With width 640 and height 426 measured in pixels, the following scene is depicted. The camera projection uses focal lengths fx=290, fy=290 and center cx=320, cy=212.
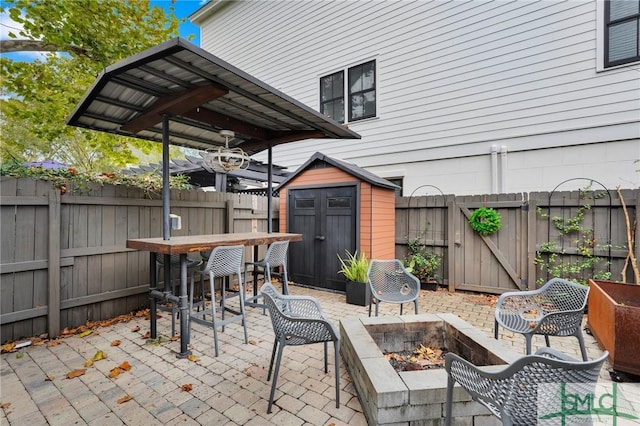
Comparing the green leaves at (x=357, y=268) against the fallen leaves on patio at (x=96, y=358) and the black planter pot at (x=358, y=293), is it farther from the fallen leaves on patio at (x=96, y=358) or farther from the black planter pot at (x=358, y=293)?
the fallen leaves on patio at (x=96, y=358)

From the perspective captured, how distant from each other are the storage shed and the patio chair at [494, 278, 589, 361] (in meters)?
2.43

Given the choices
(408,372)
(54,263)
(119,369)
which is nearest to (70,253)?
(54,263)

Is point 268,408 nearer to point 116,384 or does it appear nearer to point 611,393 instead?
point 116,384

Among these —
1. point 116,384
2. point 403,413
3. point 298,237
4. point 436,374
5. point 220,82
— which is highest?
point 220,82

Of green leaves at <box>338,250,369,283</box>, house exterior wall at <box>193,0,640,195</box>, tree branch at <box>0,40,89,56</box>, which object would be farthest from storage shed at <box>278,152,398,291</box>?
tree branch at <box>0,40,89,56</box>

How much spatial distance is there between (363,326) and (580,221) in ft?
13.6

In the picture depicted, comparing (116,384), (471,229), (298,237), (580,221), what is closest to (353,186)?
(298,237)

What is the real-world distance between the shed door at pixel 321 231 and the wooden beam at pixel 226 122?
1.61 meters

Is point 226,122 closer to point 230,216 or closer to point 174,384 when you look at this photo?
point 230,216

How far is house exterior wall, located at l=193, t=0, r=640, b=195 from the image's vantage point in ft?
15.8

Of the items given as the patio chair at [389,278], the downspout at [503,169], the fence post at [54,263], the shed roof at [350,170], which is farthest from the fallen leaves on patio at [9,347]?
the downspout at [503,169]

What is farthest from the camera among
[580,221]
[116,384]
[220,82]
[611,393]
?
[580,221]

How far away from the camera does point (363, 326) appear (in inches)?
107

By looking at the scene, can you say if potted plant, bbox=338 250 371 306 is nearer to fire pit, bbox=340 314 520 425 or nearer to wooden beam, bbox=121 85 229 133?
fire pit, bbox=340 314 520 425
